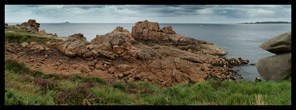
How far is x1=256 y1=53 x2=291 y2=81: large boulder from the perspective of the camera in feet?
25.5

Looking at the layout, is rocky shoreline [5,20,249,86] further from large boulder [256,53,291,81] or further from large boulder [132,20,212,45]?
large boulder [132,20,212,45]

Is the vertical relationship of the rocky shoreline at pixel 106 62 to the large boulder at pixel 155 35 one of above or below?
below

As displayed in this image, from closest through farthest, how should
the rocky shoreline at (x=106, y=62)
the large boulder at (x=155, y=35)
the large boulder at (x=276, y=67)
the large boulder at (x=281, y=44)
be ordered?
the large boulder at (x=281, y=44) → the large boulder at (x=276, y=67) → the rocky shoreline at (x=106, y=62) → the large boulder at (x=155, y=35)

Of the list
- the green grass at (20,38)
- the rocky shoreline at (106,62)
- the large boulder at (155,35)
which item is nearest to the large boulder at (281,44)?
the rocky shoreline at (106,62)

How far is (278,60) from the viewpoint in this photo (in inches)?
316

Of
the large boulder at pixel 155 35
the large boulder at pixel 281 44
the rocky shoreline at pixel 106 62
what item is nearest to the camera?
the large boulder at pixel 281 44

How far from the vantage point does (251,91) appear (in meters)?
7.19

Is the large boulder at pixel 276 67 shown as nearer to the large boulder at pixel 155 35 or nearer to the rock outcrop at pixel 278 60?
the rock outcrop at pixel 278 60

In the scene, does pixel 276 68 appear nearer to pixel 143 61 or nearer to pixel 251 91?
pixel 251 91

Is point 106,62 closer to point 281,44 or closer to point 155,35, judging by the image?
point 281,44

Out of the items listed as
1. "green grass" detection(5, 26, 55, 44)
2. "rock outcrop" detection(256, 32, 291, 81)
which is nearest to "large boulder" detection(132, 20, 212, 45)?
"green grass" detection(5, 26, 55, 44)

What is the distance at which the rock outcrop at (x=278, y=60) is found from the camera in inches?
302

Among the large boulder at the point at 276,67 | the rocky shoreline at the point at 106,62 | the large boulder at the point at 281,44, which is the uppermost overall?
the large boulder at the point at 281,44
